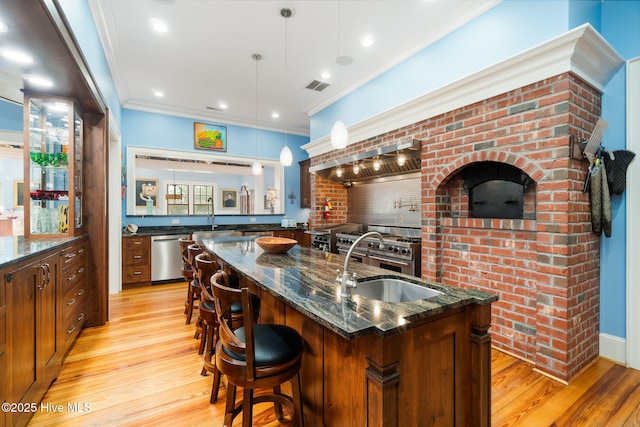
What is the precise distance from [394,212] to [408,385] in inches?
127

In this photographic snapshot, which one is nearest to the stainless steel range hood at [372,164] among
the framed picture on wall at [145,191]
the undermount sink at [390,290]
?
the undermount sink at [390,290]

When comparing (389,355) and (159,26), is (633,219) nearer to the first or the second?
(389,355)

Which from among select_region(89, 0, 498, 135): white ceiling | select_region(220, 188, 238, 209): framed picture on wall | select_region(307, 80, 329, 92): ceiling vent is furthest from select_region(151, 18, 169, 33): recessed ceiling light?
select_region(220, 188, 238, 209): framed picture on wall

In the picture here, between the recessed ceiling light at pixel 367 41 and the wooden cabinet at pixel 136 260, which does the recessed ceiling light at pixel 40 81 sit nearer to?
the wooden cabinet at pixel 136 260

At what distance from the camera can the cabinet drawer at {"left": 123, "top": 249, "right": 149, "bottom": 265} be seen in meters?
4.57

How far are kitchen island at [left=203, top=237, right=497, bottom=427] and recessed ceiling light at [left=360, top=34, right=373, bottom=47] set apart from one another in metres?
2.77

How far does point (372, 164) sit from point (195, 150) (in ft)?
11.6

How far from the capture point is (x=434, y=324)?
50.2 inches

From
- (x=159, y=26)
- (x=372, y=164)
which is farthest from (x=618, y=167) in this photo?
(x=159, y=26)

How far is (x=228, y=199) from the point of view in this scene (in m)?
8.16

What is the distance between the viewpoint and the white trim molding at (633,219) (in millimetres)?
2264

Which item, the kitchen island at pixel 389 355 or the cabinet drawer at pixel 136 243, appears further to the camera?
the cabinet drawer at pixel 136 243

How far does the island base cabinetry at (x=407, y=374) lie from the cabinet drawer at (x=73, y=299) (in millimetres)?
2146

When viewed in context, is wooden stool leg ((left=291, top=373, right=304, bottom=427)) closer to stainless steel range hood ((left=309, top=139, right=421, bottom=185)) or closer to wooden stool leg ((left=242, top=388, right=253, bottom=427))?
wooden stool leg ((left=242, top=388, right=253, bottom=427))
